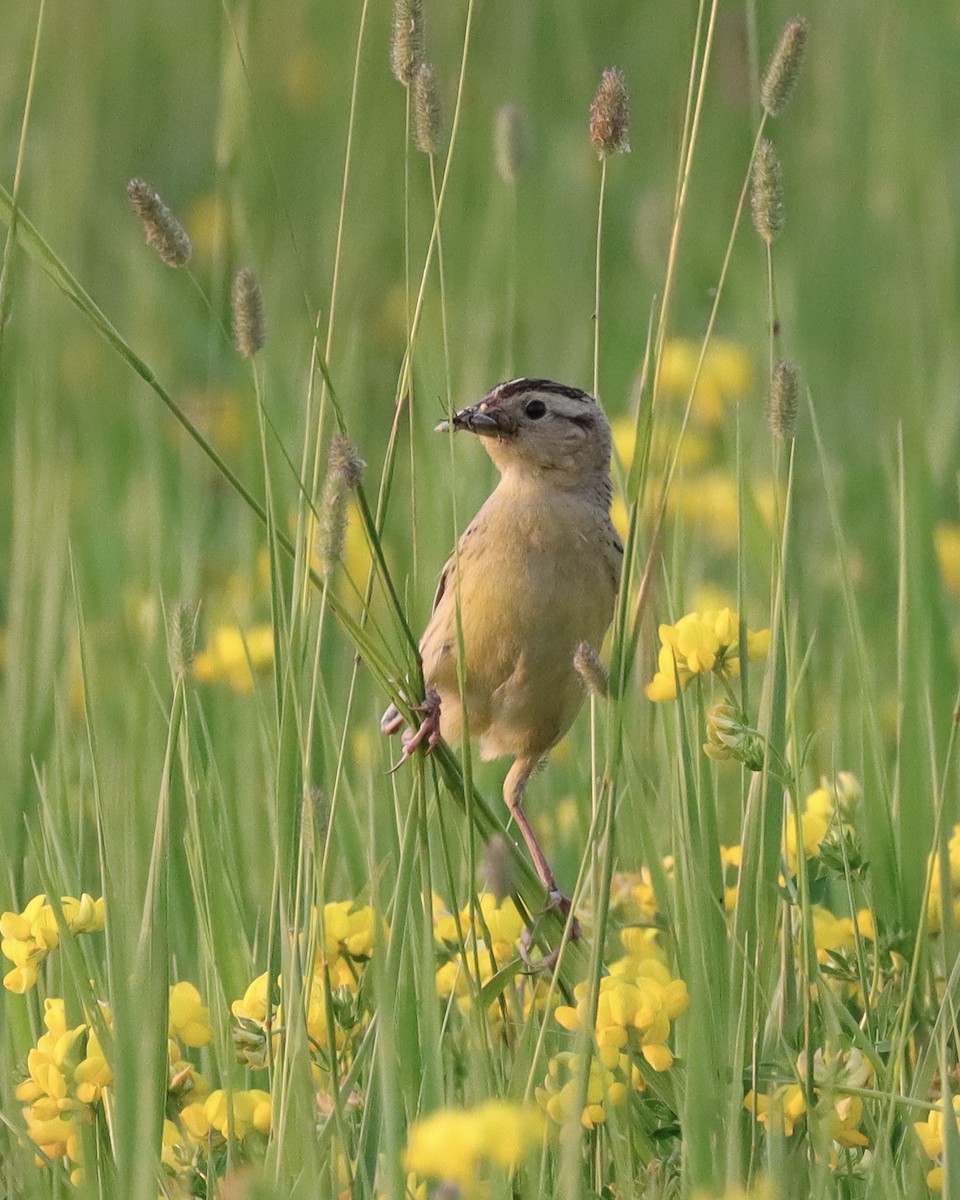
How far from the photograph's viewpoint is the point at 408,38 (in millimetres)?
2578

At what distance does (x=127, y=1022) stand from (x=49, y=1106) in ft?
0.80

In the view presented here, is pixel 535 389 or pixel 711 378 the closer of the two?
pixel 535 389

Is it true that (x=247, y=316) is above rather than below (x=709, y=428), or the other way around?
below

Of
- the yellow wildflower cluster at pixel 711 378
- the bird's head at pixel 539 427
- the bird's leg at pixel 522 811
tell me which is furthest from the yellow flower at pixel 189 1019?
the yellow wildflower cluster at pixel 711 378

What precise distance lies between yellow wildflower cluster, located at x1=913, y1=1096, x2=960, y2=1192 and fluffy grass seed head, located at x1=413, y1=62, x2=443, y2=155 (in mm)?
1355

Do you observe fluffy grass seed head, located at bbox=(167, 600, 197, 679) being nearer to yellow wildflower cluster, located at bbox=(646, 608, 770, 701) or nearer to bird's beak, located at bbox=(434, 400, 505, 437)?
yellow wildflower cluster, located at bbox=(646, 608, 770, 701)

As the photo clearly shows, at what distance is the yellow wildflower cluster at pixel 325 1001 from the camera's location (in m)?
2.73

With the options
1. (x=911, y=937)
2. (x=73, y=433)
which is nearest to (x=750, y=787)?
(x=911, y=937)

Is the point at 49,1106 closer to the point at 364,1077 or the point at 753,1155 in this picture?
the point at 364,1077

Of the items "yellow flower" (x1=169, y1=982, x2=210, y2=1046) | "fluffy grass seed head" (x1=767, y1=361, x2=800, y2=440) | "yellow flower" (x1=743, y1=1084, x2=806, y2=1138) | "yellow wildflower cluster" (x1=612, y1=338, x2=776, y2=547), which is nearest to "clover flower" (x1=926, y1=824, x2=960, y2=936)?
"yellow flower" (x1=743, y1=1084, x2=806, y2=1138)

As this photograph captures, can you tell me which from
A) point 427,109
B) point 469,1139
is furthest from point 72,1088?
point 427,109

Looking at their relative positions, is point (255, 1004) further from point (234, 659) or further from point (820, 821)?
point (234, 659)

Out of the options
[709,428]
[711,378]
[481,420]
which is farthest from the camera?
[709,428]

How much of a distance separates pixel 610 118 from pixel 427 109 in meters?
0.24
